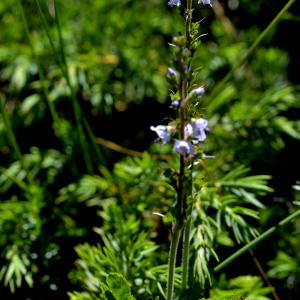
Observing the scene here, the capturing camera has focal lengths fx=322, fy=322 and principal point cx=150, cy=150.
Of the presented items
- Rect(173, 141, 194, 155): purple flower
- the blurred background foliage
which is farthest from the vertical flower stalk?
the blurred background foliage

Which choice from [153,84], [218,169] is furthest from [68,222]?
[153,84]

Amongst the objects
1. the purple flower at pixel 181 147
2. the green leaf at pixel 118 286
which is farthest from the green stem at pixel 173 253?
the purple flower at pixel 181 147

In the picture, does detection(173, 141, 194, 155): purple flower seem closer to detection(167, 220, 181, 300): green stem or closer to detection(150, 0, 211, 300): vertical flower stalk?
detection(150, 0, 211, 300): vertical flower stalk

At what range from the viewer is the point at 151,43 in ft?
7.70

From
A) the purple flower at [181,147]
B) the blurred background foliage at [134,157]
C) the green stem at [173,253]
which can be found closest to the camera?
the purple flower at [181,147]

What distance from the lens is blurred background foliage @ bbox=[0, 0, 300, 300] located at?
4.87 feet

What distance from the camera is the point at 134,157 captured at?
185cm

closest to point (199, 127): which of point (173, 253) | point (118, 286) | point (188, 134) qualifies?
point (188, 134)

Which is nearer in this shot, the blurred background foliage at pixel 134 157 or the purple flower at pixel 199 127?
the purple flower at pixel 199 127

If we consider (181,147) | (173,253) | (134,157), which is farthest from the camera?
(134,157)

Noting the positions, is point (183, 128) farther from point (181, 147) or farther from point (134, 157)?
point (134, 157)

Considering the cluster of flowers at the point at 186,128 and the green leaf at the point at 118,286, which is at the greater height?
the cluster of flowers at the point at 186,128

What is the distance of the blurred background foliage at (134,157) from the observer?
1.48 metres

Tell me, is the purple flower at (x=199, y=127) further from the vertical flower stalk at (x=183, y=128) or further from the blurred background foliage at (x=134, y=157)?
the blurred background foliage at (x=134, y=157)
